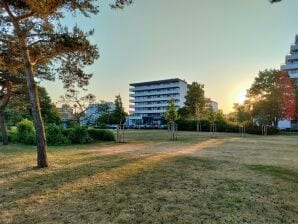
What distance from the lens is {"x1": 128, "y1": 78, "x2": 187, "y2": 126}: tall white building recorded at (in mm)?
121006

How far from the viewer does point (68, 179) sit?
331 inches

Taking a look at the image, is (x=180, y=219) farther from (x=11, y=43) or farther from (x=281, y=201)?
(x=11, y=43)

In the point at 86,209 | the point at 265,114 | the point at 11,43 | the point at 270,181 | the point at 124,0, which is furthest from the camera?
the point at 265,114

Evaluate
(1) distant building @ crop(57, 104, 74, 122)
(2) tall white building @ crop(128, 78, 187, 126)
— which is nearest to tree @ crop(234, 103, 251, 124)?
(1) distant building @ crop(57, 104, 74, 122)

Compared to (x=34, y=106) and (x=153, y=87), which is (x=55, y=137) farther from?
(x=153, y=87)

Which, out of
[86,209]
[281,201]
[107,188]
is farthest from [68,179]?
[281,201]

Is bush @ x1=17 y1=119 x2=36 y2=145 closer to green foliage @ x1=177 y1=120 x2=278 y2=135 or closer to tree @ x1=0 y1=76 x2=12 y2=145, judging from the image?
tree @ x1=0 y1=76 x2=12 y2=145

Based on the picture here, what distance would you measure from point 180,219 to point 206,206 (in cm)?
96

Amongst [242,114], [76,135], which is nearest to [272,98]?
[242,114]

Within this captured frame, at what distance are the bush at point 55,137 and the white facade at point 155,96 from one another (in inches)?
3824

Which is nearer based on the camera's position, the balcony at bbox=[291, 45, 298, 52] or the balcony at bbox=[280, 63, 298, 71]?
the balcony at bbox=[280, 63, 298, 71]

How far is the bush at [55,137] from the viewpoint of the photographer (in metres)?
22.5

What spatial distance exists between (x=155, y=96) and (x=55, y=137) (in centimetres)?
10605

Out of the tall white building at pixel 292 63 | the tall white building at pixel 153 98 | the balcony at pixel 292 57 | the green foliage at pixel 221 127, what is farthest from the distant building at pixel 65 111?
the balcony at pixel 292 57
